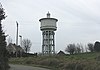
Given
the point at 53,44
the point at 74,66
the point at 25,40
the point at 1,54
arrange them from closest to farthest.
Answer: the point at 1,54 < the point at 74,66 < the point at 53,44 < the point at 25,40

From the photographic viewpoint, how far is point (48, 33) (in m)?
68.8

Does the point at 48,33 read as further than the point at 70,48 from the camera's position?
No

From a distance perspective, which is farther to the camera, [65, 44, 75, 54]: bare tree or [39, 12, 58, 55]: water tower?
[65, 44, 75, 54]: bare tree

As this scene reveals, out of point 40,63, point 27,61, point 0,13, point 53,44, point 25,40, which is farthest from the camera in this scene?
point 25,40

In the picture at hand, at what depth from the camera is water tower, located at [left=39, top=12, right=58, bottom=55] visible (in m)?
68.6

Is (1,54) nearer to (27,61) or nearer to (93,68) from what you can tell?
(93,68)

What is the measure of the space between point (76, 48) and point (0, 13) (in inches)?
3403

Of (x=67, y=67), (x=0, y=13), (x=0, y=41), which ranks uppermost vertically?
(x=0, y=13)

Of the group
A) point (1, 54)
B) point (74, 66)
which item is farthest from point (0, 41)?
point (74, 66)

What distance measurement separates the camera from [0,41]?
1923 centimetres

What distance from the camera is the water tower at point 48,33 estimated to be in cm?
6862

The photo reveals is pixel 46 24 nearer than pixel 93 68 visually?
No

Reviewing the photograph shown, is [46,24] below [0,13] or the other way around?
the other way around

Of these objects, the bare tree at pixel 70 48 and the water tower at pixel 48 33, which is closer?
the water tower at pixel 48 33
